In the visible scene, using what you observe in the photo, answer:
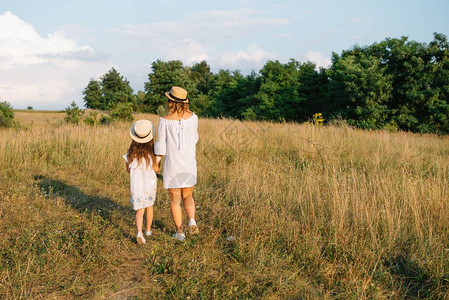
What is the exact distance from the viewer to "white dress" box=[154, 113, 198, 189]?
3.86 m

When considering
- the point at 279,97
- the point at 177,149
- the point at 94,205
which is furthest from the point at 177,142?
the point at 279,97

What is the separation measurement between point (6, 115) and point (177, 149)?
69.1 ft

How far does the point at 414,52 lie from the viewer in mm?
23984

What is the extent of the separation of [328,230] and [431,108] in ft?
74.0

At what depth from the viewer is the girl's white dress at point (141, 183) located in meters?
4.06

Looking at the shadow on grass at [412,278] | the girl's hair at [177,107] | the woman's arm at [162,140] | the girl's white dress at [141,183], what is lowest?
the shadow on grass at [412,278]

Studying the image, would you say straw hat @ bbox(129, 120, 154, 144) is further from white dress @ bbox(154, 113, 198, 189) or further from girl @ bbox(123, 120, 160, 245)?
white dress @ bbox(154, 113, 198, 189)

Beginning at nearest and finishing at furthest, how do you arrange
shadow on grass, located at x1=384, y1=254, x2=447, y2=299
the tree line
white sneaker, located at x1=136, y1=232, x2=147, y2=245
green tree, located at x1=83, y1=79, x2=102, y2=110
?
shadow on grass, located at x1=384, y1=254, x2=447, y2=299
white sneaker, located at x1=136, y1=232, x2=147, y2=245
the tree line
green tree, located at x1=83, y1=79, x2=102, y2=110

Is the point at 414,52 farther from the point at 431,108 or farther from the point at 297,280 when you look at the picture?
the point at 297,280

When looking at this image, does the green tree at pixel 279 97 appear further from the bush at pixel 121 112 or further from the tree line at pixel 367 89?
the bush at pixel 121 112

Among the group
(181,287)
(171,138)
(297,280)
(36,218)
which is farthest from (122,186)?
(297,280)

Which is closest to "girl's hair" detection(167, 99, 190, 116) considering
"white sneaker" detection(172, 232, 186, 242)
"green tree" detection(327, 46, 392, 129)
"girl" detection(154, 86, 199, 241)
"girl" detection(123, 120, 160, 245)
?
"girl" detection(154, 86, 199, 241)

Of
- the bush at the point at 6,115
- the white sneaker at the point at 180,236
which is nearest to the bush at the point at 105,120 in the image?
the bush at the point at 6,115

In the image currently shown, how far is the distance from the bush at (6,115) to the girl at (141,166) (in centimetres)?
1865
